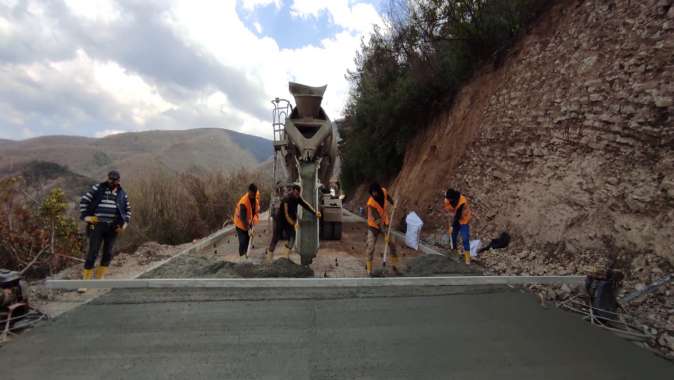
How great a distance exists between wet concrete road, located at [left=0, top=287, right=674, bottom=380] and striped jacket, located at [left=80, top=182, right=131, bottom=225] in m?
1.36

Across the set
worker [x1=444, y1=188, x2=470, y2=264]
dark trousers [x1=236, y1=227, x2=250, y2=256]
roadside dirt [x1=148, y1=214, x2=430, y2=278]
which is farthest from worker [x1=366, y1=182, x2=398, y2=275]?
dark trousers [x1=236, y1=227, x2=250, y2=256]

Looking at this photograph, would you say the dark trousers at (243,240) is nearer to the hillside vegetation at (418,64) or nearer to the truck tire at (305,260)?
the truck tire at (305,260)

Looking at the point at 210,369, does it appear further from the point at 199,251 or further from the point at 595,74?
the point at 595,74

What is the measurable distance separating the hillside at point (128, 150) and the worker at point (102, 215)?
37.3 m

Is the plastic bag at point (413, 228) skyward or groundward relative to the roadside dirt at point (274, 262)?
skyward

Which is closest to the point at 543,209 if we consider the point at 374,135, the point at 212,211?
the point at 374,135

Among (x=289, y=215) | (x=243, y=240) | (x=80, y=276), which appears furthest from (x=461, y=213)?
(x=80, y=276)

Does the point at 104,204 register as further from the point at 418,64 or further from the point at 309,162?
the point at 418,64

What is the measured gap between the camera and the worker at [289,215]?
6648 millimetres

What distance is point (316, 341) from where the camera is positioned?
3414mm

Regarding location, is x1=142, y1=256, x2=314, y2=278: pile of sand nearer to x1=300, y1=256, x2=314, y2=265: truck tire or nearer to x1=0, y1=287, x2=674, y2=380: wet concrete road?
x1=300, y1=256, x2=314, y2=265: truck tire

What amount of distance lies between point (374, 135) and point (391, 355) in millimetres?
13678

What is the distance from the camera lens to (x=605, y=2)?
7.62m

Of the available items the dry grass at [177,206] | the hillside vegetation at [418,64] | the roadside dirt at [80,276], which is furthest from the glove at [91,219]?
the hillside vegetation at [418,64]
